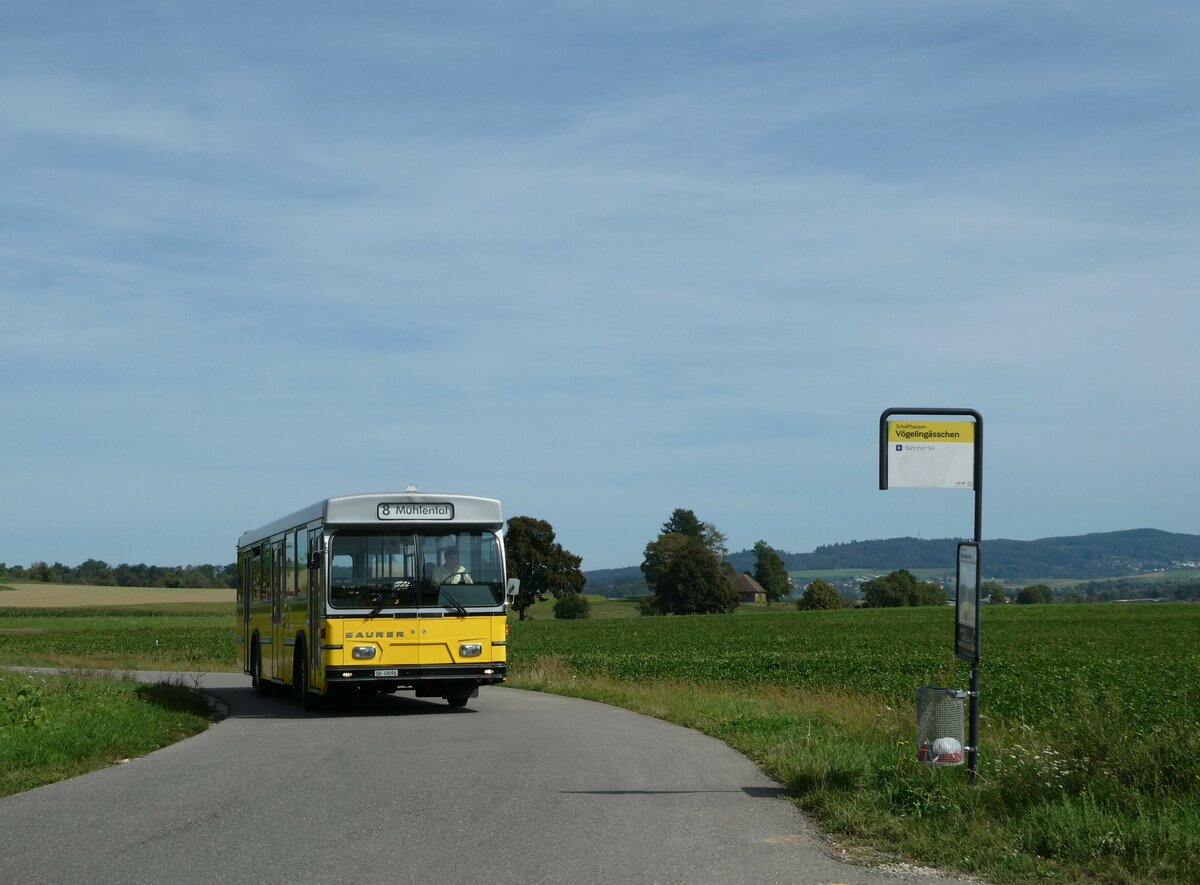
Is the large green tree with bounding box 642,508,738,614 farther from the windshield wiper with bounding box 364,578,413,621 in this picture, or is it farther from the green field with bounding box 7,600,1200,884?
the windshield wiper with bounding box 364,578,413,621

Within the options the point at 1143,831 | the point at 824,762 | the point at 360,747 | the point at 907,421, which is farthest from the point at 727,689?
the point at 1143,831

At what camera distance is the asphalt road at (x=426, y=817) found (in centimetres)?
755

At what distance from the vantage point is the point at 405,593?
18547 mm

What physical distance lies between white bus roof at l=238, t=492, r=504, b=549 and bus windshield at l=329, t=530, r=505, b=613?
0.58 feet

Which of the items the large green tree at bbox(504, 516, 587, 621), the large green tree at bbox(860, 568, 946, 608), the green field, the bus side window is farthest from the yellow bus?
the large green tree at bbox(860, 568, 946, 608)

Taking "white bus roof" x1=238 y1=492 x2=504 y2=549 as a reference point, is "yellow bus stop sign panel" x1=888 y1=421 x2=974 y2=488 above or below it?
above

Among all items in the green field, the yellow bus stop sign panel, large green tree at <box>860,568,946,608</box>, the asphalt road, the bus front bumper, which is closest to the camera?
the asphalt road

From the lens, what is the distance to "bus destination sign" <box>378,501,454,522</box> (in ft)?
60.9

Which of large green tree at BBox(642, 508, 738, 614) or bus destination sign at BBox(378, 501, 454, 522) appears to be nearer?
bus destination sign at BBox(378, 501, 454, 522)

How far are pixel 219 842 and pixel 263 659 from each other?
620 inches

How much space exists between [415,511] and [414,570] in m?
0.79

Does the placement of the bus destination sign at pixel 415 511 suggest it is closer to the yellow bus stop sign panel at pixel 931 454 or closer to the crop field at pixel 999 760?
the crop field at pixel 999 760

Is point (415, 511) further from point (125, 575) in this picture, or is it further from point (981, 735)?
point (125, 575)

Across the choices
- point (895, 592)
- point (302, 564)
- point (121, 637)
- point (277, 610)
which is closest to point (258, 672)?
point (277, 610)
